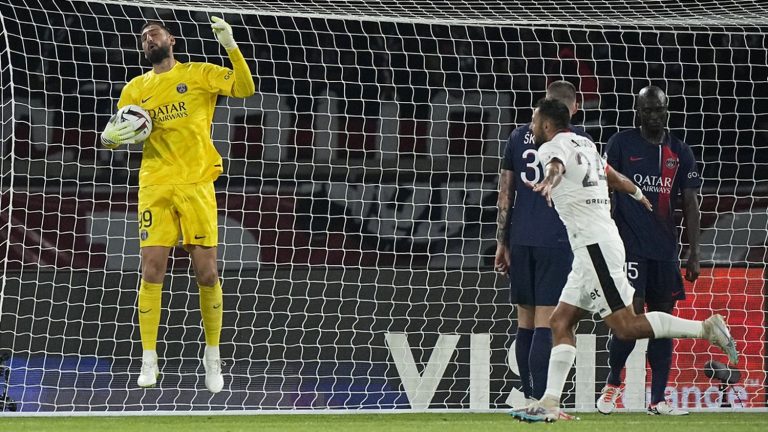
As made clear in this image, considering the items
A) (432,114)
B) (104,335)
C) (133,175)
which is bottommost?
(104,335)

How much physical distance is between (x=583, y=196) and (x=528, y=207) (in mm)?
565

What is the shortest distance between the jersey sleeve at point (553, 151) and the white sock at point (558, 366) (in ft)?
2.41

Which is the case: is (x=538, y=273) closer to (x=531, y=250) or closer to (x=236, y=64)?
(x=531, y=250)

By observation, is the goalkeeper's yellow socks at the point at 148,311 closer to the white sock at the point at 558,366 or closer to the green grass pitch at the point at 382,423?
the green grass pitch at the point at 382,423

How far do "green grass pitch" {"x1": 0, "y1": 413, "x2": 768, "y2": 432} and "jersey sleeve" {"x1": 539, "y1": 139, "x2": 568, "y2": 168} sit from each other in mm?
1037

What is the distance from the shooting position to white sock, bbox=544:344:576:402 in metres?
4.77

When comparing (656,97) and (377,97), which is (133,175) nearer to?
(377,97)

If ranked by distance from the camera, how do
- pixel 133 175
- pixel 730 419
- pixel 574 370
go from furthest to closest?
1. pixel 133 175
2. pixel 574 370
3. pixel 730 419

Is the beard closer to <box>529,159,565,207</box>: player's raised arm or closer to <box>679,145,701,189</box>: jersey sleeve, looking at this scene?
<box>529,159,565,207</box>: player's raised arm

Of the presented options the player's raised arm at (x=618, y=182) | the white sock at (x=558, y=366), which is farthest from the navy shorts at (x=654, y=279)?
the white sock at (x=558, y=366)

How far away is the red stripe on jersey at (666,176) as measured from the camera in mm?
5684

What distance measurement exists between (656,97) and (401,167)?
10.1 ft

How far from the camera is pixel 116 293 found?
24.0 ft

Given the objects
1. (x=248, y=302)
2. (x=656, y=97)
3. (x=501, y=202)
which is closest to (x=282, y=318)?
(x=248, y=302)
